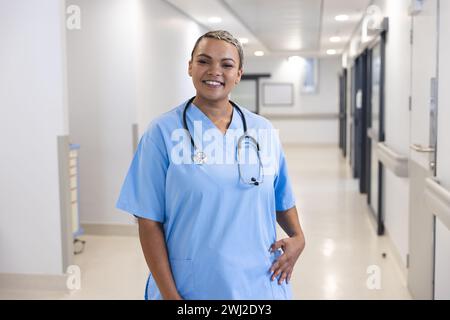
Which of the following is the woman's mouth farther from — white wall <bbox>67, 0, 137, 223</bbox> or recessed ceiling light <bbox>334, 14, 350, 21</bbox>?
recessed ceiling light <bbox>334, 14, 350, 21</bbox>

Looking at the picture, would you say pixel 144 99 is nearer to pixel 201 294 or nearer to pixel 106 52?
pixel 106 52

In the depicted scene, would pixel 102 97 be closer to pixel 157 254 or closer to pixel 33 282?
pixel 33 282

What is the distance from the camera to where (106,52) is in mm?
5172

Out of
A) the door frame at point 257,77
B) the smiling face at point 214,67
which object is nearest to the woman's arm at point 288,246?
the smiling face at point 214,67

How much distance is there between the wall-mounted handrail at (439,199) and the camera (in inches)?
93.2

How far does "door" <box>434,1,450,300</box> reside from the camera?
259 centimetres

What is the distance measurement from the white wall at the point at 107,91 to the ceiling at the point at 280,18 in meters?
1.16

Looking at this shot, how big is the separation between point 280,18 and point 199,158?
6860mm

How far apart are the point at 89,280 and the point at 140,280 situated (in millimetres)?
371

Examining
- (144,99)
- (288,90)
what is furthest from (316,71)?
(144,99)

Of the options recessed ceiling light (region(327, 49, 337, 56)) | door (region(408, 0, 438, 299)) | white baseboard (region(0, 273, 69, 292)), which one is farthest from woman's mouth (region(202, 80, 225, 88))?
recessed ceiling light (region(327, 49, 337, 56))

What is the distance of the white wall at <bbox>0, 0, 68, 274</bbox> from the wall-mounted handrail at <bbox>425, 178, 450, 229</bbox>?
230 cm

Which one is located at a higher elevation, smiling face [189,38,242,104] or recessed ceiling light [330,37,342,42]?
recessed ceiling light [330,37,342,42]

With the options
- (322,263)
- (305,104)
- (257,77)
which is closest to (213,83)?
(322,263)
